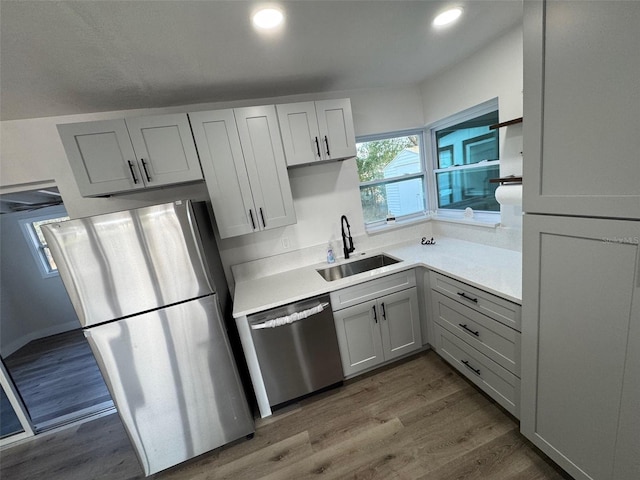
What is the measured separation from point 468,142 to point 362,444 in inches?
102

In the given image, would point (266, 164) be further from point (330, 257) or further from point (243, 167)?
point (330, 257)

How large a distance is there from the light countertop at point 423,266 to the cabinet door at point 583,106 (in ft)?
2.09

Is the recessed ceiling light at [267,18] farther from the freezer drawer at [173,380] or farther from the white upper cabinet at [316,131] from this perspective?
the freezer drawer at [173,380]

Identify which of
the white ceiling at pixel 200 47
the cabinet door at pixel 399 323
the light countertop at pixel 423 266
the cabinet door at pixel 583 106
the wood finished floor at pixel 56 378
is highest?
the white ceiling at pixel 200 47

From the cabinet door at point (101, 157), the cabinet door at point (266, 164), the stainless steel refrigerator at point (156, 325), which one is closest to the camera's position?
the stainless steel refrigerator at point (156, 325)

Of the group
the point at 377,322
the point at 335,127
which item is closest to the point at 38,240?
the point at 335,127

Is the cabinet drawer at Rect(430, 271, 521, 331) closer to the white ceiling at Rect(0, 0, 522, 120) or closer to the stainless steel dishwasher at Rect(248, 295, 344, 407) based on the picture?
the stainless steel dishwasher at Rect(248, 295, 344, 407)

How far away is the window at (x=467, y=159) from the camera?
6.85ft

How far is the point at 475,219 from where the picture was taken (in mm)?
2309

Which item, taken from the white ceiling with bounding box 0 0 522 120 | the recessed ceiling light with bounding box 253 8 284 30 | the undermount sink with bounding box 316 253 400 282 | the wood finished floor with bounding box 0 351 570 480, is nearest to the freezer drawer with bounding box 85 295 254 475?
the wood finished floor with bounding box 0 351 570 480

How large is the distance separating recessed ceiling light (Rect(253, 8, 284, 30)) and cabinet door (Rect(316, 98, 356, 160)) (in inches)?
29.1

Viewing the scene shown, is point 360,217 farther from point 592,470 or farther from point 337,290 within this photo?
point 592,470

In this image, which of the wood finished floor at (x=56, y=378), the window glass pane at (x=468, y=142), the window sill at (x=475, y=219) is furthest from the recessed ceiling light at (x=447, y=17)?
the wood finished floor at (x=56, y=378)

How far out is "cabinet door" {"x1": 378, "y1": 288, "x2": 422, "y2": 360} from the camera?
2.03 meters
